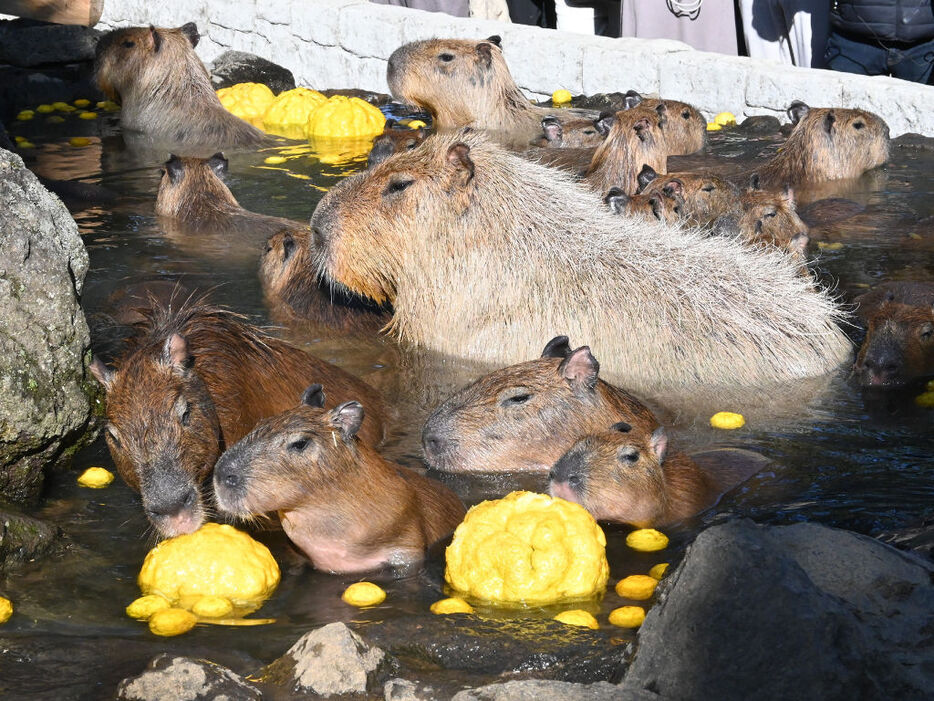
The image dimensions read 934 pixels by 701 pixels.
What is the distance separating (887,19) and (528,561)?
8.05 meters

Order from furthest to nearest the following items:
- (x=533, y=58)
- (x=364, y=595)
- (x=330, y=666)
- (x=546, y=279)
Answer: (x=533, y=58) → (x=546, y=279) → (x=364, y=595) → (x=330, y=666)

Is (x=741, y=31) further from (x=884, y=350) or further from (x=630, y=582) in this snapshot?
(x=630, y=582)

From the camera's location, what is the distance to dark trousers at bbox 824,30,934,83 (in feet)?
34.6

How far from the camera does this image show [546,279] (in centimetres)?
588

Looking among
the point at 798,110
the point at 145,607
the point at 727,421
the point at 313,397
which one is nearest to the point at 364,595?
the point at 145,607

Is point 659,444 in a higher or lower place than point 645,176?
lower

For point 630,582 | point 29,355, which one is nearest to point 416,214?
point 29,355

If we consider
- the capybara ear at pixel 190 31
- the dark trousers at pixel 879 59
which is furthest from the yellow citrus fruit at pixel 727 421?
the capybara ear at pixel 190 31

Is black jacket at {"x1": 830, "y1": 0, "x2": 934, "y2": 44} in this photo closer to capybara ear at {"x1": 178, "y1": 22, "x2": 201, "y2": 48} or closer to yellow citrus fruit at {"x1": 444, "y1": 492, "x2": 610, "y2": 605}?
capybara ear at {"x1": 178, "y1": 22, "x2": 201, "y2": 48}

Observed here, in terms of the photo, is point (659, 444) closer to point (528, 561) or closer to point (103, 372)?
point (528, 561)

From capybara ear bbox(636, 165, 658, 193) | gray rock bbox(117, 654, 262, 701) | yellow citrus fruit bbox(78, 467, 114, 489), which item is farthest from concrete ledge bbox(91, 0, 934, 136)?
gray rock bbox(117, 654, 262, 701)

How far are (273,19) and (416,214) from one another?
26.3 ft

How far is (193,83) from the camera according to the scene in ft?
36.0

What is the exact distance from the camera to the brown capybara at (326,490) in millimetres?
3865
